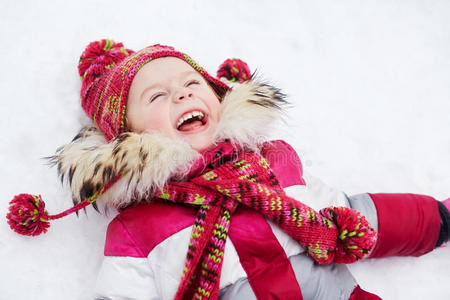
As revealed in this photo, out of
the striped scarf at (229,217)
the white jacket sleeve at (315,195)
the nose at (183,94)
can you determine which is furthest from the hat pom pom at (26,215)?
the white jacket sleeve at (315,195)

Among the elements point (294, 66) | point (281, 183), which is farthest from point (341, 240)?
point (294, 66)

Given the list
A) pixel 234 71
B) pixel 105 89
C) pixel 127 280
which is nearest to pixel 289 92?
pixel 234 71

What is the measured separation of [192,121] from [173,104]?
0.07 m

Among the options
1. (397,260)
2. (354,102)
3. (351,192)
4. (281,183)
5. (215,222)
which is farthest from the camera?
(354,102)

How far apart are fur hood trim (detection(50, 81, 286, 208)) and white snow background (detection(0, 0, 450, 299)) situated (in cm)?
22

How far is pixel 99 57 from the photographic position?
3.71 feet

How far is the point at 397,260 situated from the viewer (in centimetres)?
112

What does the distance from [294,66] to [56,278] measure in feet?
3.65

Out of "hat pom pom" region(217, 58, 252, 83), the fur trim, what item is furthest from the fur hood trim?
"hat pom pom" region(217, 58, 252, 83)

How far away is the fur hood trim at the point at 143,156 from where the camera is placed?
865 mm

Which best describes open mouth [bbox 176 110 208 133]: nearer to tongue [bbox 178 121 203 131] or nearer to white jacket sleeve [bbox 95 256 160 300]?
tongue [bbox 178 121 203 131]

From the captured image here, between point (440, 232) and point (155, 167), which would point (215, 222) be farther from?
point (440, 232)

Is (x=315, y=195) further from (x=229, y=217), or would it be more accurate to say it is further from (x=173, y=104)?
(x=173, y=104)

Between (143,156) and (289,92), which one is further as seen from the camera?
(289,92)
